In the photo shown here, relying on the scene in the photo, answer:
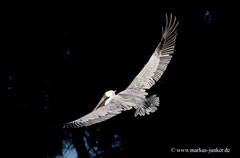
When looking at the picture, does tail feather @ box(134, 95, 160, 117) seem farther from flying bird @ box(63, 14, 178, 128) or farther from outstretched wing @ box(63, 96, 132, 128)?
outstretched wing @ box(63, 96, 132, 128)

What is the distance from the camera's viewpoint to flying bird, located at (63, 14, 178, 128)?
1984 mm

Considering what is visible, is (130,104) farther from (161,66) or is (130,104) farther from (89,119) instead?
(161,66)

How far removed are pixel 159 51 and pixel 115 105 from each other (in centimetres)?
80

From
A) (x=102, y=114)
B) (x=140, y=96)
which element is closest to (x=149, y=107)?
(x=140, y=96)

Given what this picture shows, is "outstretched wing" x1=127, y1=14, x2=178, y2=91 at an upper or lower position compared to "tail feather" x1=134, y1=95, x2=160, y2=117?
upper

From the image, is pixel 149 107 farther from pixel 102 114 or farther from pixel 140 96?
pixel 102 114

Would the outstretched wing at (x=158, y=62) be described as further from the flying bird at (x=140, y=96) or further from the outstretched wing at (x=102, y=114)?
the outstretched wing at (x=102, y=114)

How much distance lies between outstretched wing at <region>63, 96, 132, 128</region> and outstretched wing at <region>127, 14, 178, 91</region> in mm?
282

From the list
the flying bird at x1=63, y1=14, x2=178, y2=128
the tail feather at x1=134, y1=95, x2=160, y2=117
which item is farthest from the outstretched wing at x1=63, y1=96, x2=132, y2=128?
the tail feather at x1=134, y1=95, x2=160, y2=117

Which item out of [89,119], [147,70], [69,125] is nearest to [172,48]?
[147,70]

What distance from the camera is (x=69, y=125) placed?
6.02ft

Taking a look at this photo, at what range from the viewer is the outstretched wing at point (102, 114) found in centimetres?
188

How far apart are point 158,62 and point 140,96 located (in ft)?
1.44

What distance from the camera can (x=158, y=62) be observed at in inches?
97.6
